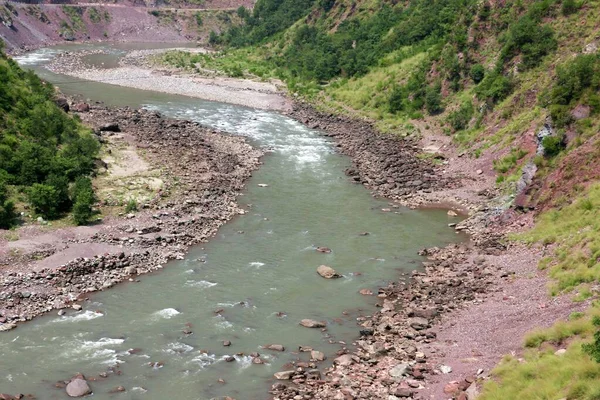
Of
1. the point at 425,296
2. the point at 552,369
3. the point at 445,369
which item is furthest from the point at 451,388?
the point at 425,296

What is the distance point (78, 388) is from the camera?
2331 cm

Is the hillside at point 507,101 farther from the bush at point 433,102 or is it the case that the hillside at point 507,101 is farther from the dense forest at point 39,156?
the dense forest at point 39,156

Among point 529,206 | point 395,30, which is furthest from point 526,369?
point 395,30

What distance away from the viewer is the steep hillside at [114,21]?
14050 centimetres

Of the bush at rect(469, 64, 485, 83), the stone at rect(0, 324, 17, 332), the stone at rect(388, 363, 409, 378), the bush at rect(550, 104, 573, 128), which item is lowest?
the stone at rect(0, 324, 17, 332)

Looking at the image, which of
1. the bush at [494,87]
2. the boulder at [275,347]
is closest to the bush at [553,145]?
the bush at [494,87]

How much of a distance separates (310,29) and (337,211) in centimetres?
7367

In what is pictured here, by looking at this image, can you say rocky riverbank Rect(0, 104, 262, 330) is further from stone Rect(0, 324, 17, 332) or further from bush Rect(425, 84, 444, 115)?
bush Rect(425, 84, 444, 115)

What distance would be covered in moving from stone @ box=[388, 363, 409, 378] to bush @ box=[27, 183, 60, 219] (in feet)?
81.2

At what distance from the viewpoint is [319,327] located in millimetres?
28859

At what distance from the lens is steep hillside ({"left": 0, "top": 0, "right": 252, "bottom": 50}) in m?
140

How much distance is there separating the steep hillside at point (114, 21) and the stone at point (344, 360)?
408 feet

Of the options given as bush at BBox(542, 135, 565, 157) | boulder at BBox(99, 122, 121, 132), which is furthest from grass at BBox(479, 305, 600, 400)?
boulder at BBox(99, 122, 121, 132)

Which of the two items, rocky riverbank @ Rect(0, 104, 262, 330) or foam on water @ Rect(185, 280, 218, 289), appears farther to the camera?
foam on water @ Rect(185, 280, 218, 289)
